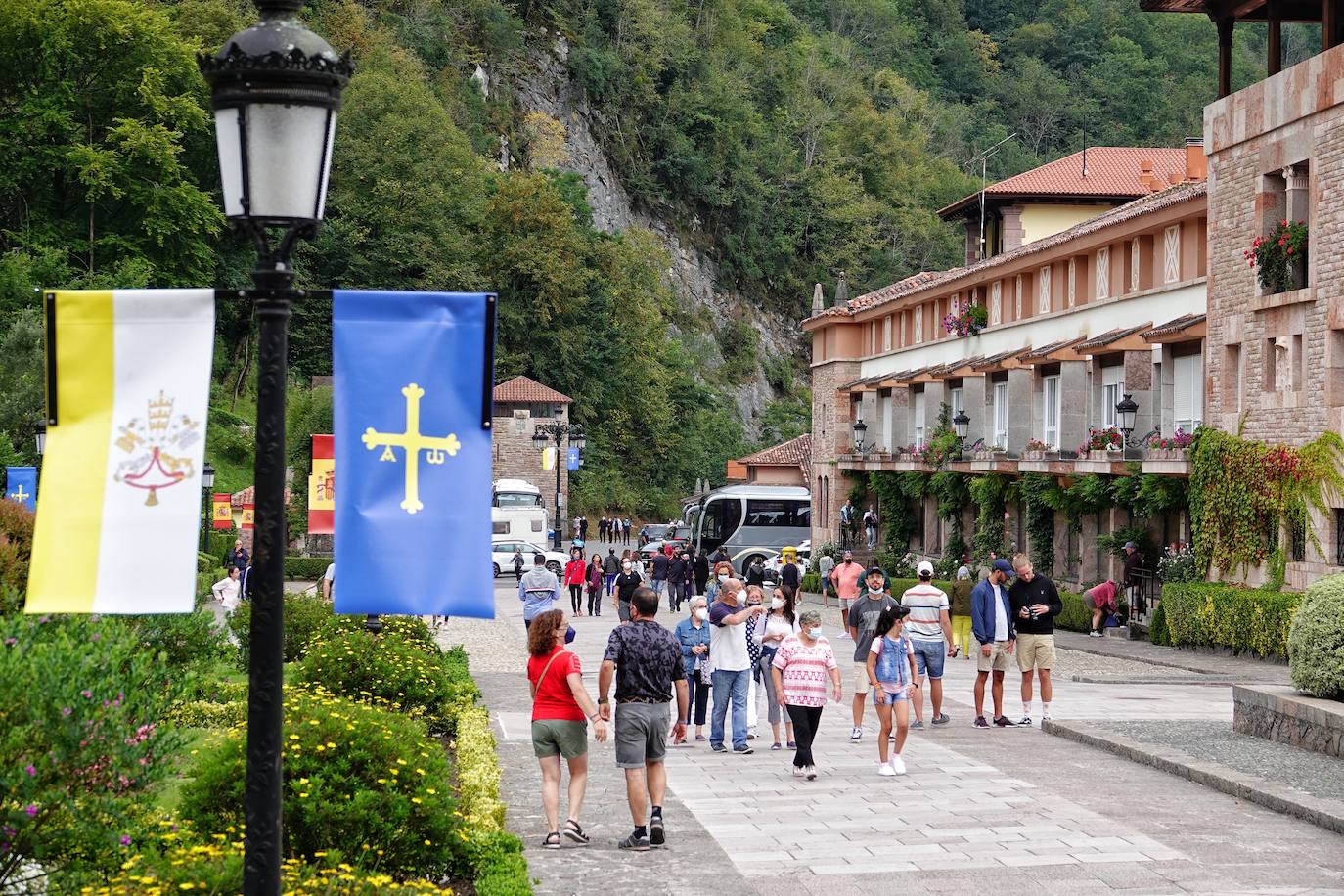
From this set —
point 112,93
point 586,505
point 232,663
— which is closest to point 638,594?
point 232,663

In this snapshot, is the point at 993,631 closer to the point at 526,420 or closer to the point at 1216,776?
the point at 1216,776

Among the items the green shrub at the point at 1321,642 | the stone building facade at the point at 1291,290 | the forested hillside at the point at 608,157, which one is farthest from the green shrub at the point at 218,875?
the forested hillside at the point at 608,157

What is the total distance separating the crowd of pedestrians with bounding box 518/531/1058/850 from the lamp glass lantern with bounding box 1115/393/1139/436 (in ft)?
45.5

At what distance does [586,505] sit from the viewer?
267ft

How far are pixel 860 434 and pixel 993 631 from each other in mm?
37305

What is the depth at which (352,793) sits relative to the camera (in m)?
9.12

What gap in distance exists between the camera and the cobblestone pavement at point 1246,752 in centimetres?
1371

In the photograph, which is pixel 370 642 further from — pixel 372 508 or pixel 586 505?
pixel 586 505

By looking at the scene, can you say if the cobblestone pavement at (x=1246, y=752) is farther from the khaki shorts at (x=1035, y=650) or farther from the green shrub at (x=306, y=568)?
the green shrub at (x=306, y=568)

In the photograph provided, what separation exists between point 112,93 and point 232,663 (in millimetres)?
39114

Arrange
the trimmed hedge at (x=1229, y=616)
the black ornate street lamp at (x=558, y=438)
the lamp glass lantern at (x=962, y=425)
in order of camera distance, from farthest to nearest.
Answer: the black ornate street lamp at (x=558, y=438), the lamp glass lantern at (x=962, y=425), the trimmed hedge at (x=1229, y=616)

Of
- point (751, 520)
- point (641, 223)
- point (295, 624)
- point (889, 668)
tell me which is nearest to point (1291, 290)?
point (889, 668)

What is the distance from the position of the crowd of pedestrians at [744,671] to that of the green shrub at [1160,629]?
11774mm

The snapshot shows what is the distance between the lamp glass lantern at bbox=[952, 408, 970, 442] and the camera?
43278 mm
